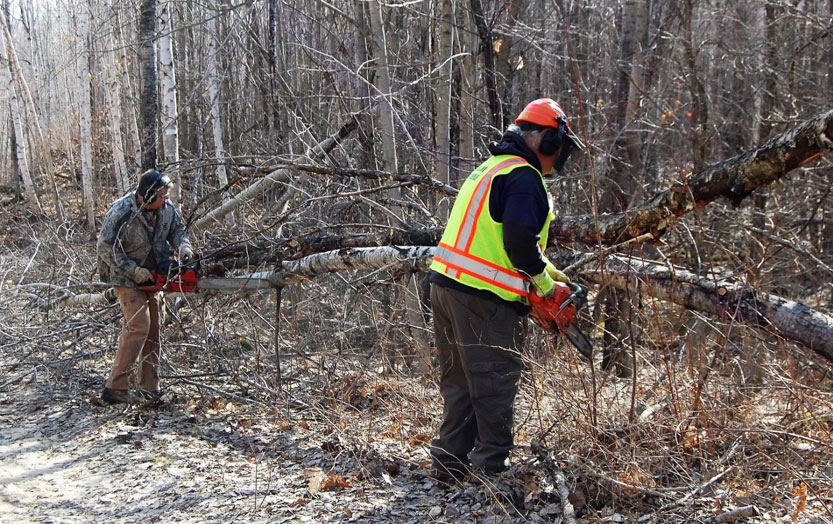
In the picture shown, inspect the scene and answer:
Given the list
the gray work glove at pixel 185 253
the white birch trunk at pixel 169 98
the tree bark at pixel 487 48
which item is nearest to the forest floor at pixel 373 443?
the gray work glove at pixel 185 253

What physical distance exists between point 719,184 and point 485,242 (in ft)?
4.49

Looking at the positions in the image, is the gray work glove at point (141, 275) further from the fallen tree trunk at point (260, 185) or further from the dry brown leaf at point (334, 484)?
the dry brown leaf at point (334, 484)

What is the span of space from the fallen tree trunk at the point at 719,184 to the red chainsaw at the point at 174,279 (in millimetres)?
3231

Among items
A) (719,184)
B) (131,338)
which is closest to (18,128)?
(131,338)

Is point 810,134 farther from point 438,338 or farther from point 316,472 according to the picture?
point 316,472

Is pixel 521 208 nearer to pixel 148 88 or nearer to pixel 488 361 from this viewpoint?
pixel 488 361

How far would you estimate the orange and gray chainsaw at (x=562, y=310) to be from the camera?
379cm

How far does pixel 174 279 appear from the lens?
20.2ft

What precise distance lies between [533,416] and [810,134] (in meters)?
2.57

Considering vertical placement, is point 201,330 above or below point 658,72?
below

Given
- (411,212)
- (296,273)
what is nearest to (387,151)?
(411,212)

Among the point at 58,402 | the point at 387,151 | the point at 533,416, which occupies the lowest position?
the point at 58,402

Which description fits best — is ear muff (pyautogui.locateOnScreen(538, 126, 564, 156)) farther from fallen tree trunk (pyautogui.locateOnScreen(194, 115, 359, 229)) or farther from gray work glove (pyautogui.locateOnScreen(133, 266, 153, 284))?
gray work glove (pyautogui.locateOnScreen(133, 266, 153, 284))

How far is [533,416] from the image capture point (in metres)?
5.09
